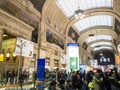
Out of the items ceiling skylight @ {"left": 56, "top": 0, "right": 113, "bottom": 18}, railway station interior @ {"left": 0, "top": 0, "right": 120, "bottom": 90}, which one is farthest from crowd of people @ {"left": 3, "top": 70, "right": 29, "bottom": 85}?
ceiling skylight @ {"left": 56, "top": 0, "right": 113, "bottom": 18}

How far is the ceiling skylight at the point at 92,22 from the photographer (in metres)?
20.2

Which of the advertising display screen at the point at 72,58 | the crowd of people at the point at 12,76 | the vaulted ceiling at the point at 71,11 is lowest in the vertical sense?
the crowd of people at the point at 12,76

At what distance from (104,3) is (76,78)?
1199 centimetres

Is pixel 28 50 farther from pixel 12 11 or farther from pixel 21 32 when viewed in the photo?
pixel 12 11

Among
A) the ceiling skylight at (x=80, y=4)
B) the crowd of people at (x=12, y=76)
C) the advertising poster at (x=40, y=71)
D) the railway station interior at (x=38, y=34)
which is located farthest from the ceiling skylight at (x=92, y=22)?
the crowd of people at (x=12, y=76)

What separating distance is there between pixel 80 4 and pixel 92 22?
6.28 m

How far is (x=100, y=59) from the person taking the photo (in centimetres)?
4741

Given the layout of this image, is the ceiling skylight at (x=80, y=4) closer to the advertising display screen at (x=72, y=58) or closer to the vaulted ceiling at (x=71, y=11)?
the vaulted ceiling at (x=71, y=11)

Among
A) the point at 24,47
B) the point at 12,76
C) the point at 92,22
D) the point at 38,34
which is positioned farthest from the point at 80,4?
the point at 12,76

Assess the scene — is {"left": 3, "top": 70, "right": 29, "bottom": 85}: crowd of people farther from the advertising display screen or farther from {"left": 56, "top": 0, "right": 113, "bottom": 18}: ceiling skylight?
{"left": 56, "top": 0, "right": 113, "bottom": 18}: ceiling skylight

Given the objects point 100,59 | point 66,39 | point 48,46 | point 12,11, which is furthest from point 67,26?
point 100,59

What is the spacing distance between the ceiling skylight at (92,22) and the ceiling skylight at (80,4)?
3.30 meters

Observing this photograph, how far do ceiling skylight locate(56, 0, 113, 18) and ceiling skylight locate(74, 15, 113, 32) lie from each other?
330 centimetres

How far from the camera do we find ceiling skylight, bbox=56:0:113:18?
1522 cm
